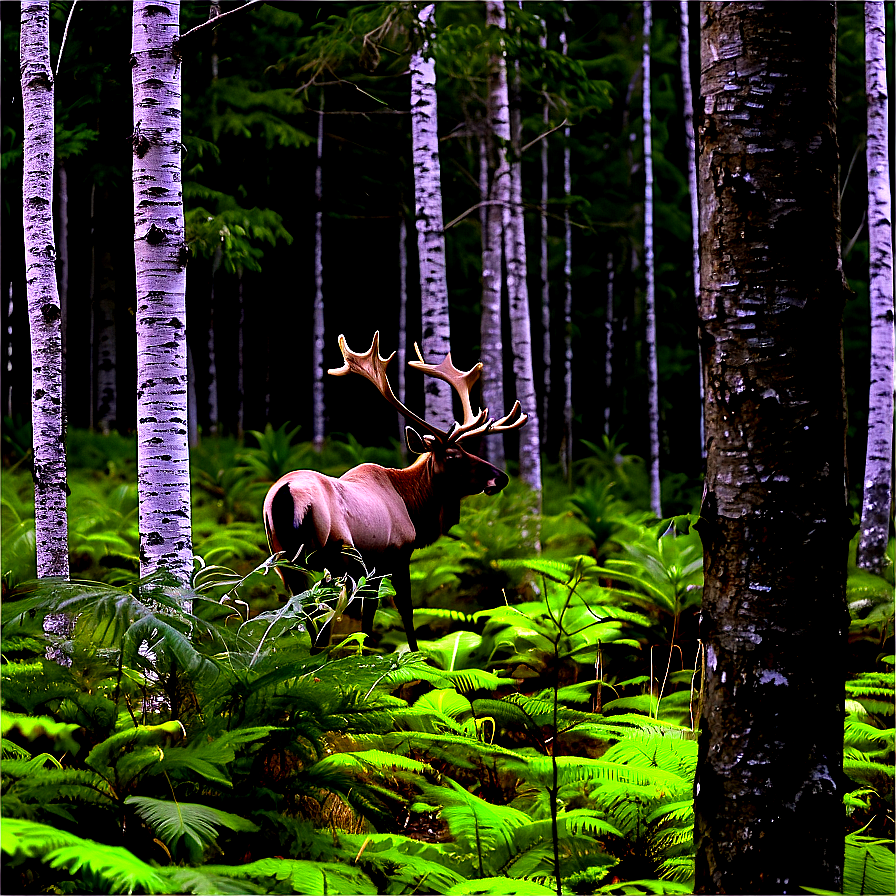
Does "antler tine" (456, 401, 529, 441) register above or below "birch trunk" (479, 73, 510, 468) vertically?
below

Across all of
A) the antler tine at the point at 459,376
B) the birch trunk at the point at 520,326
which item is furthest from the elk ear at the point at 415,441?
the birch trunk at the point at 520,326

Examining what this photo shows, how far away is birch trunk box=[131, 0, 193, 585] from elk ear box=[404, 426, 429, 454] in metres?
1.38

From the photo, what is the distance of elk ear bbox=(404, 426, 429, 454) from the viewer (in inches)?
202

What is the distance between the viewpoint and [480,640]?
5184 mm

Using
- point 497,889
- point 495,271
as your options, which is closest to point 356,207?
point 495,271

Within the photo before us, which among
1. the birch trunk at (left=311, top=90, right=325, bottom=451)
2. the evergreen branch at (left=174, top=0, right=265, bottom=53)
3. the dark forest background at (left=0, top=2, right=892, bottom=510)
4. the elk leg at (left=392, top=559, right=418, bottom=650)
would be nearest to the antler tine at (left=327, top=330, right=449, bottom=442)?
the elk leg at (left=392, top=559, right=418, bottom=650)

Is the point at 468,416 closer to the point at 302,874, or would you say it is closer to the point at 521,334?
the point at 302,874

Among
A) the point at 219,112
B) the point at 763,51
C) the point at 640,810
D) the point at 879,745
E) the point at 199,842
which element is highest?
the point at 219,112

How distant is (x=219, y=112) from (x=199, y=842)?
10890 mm

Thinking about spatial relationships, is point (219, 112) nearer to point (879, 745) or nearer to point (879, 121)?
point (879, 121)

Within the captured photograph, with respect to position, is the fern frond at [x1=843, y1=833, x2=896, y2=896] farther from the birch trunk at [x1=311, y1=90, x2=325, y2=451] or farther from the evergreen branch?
the birch trunk at [x1=311, y1=90, x2=325, y2=451]

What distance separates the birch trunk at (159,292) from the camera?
427cm

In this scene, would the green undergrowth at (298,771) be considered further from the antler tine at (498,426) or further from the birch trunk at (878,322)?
the birch trunk at (878,322)

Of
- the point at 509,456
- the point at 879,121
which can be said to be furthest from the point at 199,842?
the point at 509,456
